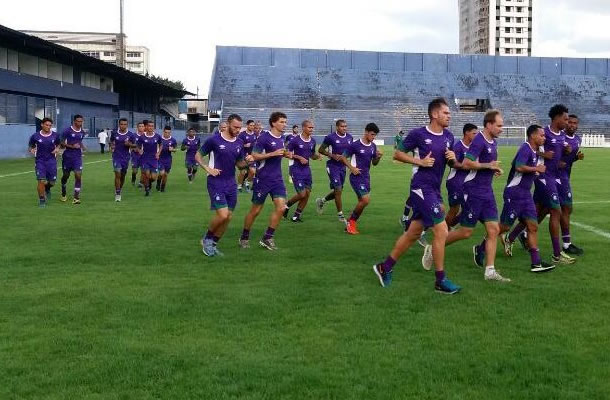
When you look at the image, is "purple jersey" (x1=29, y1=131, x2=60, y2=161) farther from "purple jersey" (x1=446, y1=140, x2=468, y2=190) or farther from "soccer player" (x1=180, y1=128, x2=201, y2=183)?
"purple jersey" (x1=446, y1=140, x2=468, y2=190)

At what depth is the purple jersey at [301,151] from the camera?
39.8ft

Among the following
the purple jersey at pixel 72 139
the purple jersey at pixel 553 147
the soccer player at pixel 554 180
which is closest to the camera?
the soccer player at pixel 554 180

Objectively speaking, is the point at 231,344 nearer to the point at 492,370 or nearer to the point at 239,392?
the point at 239,392

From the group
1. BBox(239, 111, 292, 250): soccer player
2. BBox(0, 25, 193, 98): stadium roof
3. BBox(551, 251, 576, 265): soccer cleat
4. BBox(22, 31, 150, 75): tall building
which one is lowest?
BBox(551, 251, 576, 265): soccer cleat

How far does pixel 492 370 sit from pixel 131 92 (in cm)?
6747

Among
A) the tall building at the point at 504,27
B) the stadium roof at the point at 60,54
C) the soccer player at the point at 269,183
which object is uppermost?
the tall building at the point at 504,27

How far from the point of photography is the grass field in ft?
14.9

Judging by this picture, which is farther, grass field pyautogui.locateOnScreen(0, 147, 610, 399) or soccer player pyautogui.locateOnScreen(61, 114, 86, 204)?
soccer player pyautogui.locateOnScreen(61, 114, 86, 204)

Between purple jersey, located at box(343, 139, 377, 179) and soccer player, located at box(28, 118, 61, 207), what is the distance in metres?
6.99

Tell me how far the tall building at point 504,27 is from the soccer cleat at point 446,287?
463 ft

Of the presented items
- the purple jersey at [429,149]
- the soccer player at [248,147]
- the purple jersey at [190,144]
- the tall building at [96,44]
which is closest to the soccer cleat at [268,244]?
the purple jersey at [429,149]

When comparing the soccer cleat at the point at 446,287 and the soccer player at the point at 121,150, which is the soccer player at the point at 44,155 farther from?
the soccer cleat at the point at 446,287

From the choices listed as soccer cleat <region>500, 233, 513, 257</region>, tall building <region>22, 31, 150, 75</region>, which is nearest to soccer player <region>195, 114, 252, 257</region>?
soccer cleat <region>500, 233, 513, 257</region>

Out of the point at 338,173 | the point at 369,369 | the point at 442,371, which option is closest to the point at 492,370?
the point at 442,371
